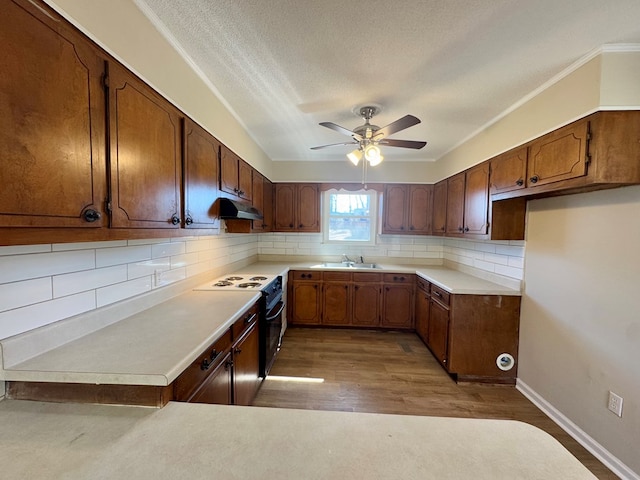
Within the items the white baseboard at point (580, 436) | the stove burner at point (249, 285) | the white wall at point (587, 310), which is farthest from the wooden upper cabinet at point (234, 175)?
the white baseboard at point (580, 436)

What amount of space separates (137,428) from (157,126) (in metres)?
1.30

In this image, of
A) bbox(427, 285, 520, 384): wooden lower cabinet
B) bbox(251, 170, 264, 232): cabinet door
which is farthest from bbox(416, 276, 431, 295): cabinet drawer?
bbox(251, 170, 264, 232): cabinet door

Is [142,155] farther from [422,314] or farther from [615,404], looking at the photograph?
[422,314]

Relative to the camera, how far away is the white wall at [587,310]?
156 centimetres

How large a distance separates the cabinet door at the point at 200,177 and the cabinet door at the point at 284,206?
194 centimetres

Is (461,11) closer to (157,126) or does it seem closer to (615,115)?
(615,115)

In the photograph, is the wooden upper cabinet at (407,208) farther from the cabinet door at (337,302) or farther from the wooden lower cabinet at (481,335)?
the wooden lower cabinet at (481,335)

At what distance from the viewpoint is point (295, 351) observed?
3.07m

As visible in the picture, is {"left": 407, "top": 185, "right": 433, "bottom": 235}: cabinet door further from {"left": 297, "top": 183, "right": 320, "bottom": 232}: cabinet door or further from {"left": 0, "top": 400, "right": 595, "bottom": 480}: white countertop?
{"left": 0, "top": 400, "right": 595, "bottom": 480}: white countertop

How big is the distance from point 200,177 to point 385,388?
2.41 meters

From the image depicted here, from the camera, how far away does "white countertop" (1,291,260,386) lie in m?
0.93

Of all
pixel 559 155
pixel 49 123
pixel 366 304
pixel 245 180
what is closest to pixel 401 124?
pixel 559 155

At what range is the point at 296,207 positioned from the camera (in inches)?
157

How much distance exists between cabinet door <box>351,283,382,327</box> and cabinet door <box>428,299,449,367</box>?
2.53 ft
